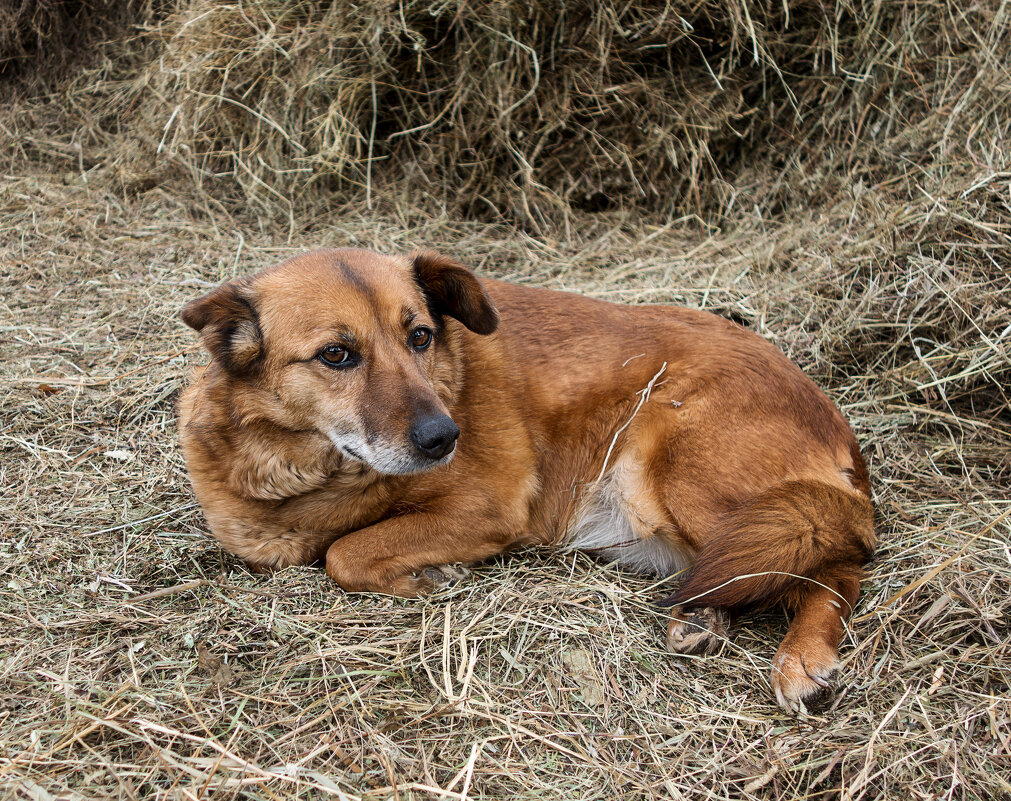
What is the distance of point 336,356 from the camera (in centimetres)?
300

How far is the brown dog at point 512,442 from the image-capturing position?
2949mm

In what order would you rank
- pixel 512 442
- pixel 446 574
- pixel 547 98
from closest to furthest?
pixel 446 574
pixel 512 442
pixel 547 98

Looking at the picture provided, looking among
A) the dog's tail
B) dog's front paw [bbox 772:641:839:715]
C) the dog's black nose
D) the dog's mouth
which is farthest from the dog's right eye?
dog's front paw [bbox 772:641:839:715]

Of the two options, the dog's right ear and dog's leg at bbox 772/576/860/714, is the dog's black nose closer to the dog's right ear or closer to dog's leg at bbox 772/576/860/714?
the dog's right ear

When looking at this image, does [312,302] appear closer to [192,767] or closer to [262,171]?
[192,767]

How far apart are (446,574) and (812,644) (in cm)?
147

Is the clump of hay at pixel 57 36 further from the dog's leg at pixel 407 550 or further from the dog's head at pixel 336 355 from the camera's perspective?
the dog's leg at pixel 407 550

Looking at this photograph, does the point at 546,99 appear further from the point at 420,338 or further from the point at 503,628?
the point at 503,628

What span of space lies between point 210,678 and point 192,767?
16.7 inches

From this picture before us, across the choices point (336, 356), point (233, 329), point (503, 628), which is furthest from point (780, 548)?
point (233, 329)

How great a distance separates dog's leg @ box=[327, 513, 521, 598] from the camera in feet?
10.4

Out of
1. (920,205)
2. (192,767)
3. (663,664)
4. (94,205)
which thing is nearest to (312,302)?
(192,767)

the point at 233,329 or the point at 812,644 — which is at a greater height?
the point at 233,329

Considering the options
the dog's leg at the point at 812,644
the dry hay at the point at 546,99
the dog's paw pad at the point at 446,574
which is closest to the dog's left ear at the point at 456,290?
the dog's paw pad at the point at 446,574
